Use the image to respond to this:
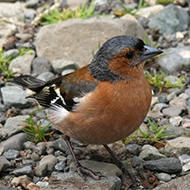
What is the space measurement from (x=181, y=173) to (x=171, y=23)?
147 inches

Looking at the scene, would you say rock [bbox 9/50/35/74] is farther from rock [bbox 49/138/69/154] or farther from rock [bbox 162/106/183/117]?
rock [bbox 162/106/183/117]

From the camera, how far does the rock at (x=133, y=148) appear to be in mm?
5012

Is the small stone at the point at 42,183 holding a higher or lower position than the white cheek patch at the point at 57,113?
lower

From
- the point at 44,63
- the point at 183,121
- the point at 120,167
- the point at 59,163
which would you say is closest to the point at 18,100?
the point at 44,63

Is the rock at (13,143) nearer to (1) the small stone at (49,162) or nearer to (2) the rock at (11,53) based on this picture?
(1) the small stone at (49,162)

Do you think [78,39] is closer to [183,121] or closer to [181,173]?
[183,121]

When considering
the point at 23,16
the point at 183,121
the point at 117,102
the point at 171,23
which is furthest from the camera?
the point at 23,16

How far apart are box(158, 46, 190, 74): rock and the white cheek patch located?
246 cm

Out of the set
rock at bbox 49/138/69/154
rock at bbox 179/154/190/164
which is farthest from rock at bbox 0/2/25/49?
rock at bbox 179/154/190/164

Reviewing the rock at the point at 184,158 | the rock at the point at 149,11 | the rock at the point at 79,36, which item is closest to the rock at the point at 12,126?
the rock at the point at 79,36

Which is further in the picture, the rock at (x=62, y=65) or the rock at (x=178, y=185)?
the rock at (x=62, y=65)

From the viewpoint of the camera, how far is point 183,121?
5.54 m

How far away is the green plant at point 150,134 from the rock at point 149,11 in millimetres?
3245

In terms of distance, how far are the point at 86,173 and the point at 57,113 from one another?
2.52 feet
